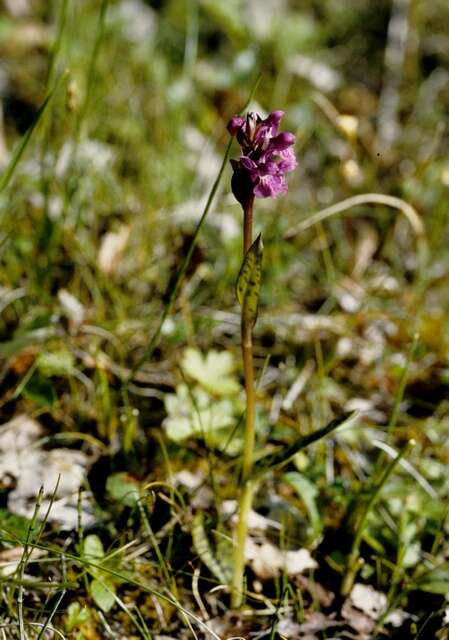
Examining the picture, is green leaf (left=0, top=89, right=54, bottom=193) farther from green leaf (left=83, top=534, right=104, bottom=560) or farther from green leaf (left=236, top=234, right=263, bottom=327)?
green leaf (left=83, top=534, right=104, bottom=560)

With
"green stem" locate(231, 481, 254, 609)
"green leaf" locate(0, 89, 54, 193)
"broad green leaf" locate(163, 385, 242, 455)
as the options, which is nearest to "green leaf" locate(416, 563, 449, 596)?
"green stem" locate(231, 481, 254, 609)

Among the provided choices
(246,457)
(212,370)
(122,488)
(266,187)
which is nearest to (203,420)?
(212,370)

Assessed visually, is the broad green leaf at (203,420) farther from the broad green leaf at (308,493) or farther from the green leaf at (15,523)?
the green leaf at (15,523)

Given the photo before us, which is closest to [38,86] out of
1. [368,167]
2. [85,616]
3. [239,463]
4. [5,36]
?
[5,36]

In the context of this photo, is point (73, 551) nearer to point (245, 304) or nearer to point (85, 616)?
point (85, 616)

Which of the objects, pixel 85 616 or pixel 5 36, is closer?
pixel 85 616
